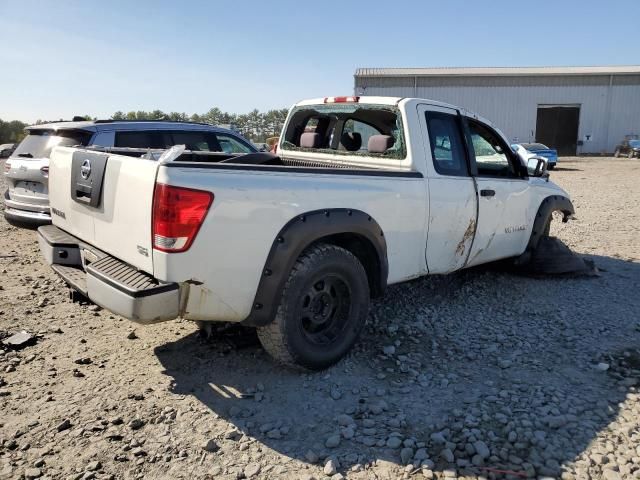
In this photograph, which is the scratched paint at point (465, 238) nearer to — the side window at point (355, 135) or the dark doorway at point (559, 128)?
the side window at point (355, 135)

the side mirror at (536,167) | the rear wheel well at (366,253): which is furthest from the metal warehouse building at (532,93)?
the rear wheel well at (366,253)

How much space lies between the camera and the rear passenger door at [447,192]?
4.39m

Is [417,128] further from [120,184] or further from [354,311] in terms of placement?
[120,184]

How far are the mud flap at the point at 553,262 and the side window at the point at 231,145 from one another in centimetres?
451

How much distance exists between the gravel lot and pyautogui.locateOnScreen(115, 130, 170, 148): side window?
8.41ft

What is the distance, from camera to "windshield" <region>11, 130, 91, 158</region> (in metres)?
6.79

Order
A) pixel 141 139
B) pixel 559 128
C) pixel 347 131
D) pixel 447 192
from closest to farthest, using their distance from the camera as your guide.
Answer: pixel 447 192 < pixel 347 131 < pixel 141 139 < pixel 559 128

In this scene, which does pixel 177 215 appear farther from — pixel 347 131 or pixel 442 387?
pixel 347 131

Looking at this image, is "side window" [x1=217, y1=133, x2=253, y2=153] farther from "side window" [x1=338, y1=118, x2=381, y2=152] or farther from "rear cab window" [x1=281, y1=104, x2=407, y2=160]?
"side window" [x1=338, y1=118, x2=381, y2=152]

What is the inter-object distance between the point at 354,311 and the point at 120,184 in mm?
1824

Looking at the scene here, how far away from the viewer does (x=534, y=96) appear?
129ft

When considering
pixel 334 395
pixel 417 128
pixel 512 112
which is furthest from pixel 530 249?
pixel 512 112

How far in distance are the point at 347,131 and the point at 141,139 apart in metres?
3.42

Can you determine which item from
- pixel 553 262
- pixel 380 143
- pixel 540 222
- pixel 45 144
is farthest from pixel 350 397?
pixel 45 144
